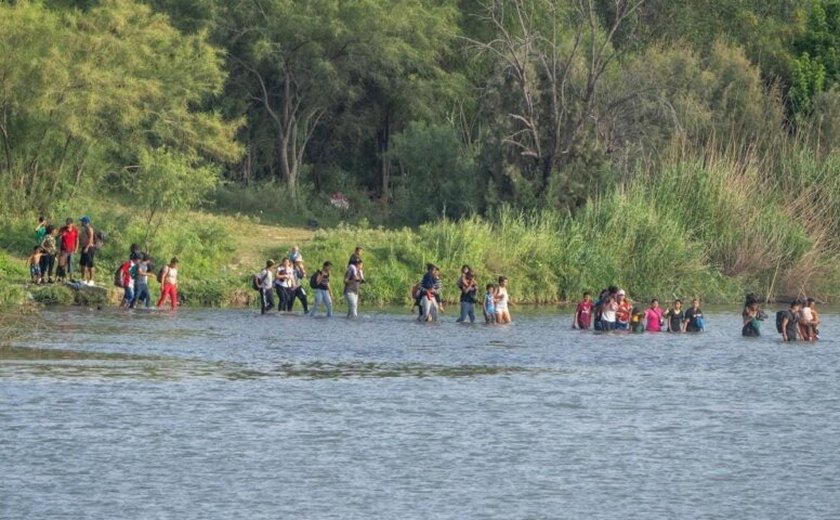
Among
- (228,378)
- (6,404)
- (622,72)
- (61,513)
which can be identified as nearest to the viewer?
A: (61,513)

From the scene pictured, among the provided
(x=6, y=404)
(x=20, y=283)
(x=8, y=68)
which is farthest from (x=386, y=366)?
(x=8, y=68)

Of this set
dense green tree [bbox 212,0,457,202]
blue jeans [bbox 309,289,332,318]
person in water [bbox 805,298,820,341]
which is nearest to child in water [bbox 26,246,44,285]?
blue jeans [bbox 309,289,332,318]

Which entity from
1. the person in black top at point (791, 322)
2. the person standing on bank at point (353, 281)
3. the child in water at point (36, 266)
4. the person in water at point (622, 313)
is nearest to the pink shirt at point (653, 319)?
the person in water at point (622, 313)

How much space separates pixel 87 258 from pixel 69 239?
2.31 feet

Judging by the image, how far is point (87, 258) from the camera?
44250mm

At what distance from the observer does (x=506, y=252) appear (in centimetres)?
4881

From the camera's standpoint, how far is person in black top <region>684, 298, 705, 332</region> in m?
41.4

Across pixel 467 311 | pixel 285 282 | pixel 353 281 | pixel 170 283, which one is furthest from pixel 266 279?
pixel 467 311

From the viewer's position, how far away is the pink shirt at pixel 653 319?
4138 cm

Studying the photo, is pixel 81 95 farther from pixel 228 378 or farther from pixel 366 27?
pixel 228 378

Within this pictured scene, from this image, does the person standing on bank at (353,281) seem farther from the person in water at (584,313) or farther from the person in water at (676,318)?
the person in water at (676,318)

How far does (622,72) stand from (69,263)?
24469mm

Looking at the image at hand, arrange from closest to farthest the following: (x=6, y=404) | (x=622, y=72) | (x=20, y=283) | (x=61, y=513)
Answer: (x=61, y=513) < (x=6, y=404) < (x=20, y=283) < (x=622, y=72)

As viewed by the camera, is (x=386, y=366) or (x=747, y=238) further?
(x=747, y=238)
